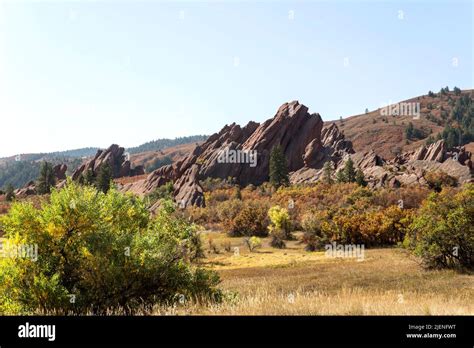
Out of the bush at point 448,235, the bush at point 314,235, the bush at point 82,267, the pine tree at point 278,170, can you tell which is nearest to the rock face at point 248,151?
the pine tree at point 278,170

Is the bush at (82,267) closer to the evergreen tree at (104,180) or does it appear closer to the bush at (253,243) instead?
the bush at (253,243)

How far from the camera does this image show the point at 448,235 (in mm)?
28922

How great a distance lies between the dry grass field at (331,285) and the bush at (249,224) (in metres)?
10.0

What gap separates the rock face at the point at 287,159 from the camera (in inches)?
4058

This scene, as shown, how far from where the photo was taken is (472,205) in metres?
29.5

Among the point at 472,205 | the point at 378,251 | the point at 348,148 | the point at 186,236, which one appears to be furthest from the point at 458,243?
the point at 348,148

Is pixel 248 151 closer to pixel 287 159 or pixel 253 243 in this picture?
pixel 287 159

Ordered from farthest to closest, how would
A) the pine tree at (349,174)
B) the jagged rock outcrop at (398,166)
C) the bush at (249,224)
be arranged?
the pine tree at (349,174)
the jagged rock outcrop at (398,166)
the bush at (249,224)

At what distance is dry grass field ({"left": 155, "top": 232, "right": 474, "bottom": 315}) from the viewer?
28.1 ft

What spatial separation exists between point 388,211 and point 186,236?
4463cm

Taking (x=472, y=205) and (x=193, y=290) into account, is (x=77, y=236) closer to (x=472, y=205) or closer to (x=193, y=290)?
(x=193, y=290)

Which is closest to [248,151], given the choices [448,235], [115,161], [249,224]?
[249,224]
